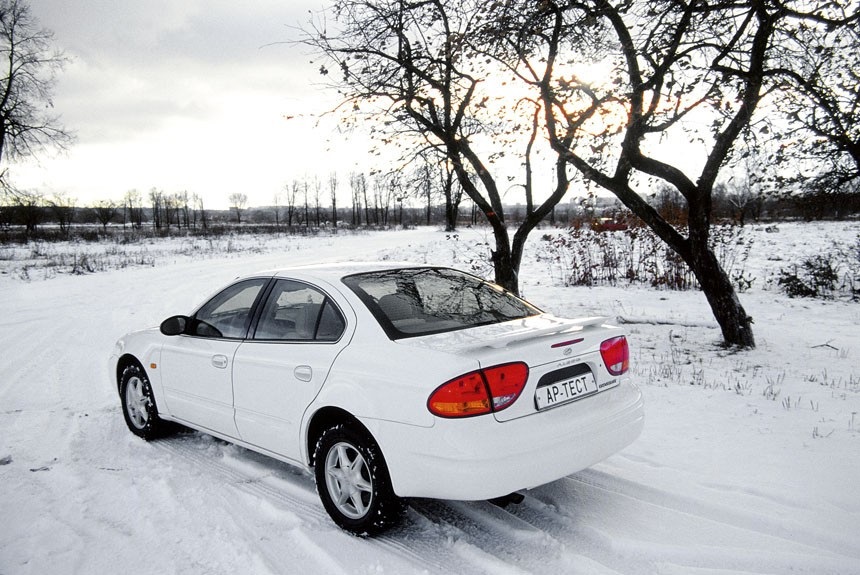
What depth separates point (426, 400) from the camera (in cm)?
272

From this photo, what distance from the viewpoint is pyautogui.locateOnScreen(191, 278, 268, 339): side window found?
408 cm

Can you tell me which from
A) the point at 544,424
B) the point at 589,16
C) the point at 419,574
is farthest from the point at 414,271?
the point at 589,16

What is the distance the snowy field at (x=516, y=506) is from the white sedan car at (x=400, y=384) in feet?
1.05

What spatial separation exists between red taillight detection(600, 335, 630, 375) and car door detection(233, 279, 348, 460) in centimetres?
159

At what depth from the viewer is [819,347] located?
281 inches

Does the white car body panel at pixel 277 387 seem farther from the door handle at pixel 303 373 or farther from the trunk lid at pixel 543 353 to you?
the trunk lid at pixel 543 353

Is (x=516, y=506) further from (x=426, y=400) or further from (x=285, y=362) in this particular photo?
(x=285, y=362)

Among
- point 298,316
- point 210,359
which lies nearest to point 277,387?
point 298,316

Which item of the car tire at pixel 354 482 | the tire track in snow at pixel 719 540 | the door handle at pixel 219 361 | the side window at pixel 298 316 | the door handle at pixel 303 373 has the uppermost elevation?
the side window at pixel 298 316

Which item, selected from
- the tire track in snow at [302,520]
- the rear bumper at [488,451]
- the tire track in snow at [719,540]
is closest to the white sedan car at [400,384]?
the rear bumper at [488,451]

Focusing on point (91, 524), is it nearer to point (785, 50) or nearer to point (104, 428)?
point (104, 428)

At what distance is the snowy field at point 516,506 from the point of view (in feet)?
9.40

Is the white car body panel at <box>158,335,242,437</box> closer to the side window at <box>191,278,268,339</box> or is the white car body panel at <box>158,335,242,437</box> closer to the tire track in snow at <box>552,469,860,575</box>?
the side window at <box>191,278,268,339</box>

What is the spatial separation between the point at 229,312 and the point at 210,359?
0.40 m
